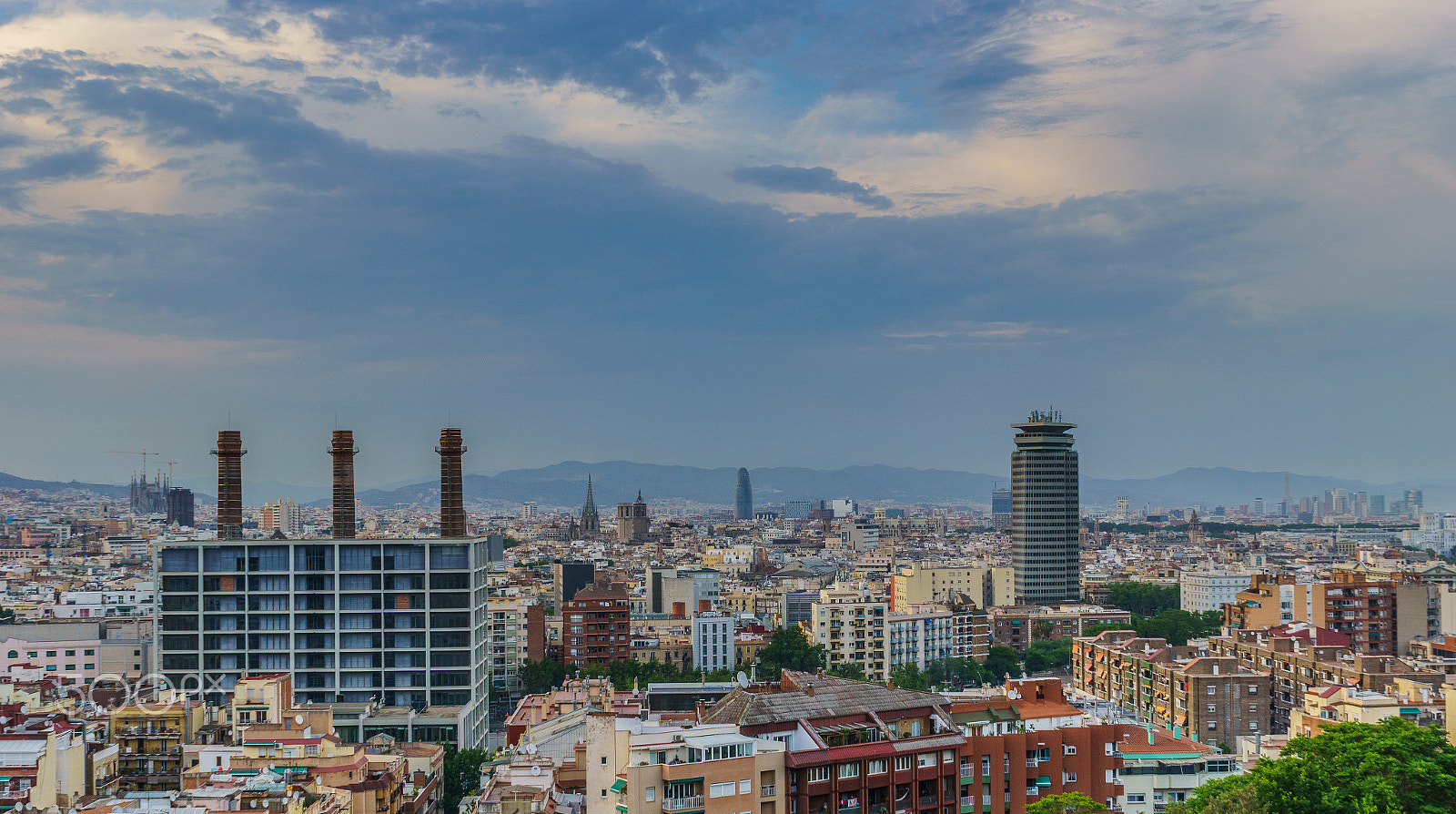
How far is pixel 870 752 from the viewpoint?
27609 millimetres

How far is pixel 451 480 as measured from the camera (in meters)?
56.7

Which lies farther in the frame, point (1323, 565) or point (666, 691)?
point (1323, 565)

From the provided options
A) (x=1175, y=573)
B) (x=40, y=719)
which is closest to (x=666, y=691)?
(x=40, y=719)

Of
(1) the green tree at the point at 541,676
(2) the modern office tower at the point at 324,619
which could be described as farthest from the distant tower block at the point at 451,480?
(1) the green tree at the point at 541,676

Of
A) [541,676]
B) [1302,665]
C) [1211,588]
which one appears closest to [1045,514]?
[1211,588]

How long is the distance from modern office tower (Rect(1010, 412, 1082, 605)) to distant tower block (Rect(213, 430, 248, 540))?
3167 inches

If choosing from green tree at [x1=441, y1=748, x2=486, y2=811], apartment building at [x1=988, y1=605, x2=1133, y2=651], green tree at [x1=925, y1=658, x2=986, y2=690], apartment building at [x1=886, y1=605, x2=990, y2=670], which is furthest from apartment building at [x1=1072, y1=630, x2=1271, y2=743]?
apartment building at [x1=988, y1=605, x2=1133, y2=651]

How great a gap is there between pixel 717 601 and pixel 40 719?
2785 inches

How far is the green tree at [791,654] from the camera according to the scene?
6988cm

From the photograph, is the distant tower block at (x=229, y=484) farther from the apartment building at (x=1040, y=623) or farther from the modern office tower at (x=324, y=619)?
the apartment building at (x=1040, y=623)

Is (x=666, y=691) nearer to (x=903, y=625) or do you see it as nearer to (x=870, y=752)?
(x=870, y=752)

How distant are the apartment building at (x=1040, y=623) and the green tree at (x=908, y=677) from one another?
19.1m

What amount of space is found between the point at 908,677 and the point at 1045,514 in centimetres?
6243

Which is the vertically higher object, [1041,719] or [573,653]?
[1041,719]
